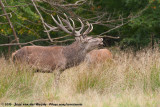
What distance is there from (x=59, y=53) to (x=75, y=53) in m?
0.45

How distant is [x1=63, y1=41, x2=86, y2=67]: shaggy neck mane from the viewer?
906cm

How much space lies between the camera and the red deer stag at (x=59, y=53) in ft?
28.5

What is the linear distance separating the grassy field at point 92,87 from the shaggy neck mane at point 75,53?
1.18 metres

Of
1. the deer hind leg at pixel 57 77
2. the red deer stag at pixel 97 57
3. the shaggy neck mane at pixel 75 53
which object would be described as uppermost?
the shaggy neck mane at pixel 75 53

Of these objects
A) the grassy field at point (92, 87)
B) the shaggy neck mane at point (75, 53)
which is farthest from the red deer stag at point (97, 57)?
the grassy field at point (92, 87)

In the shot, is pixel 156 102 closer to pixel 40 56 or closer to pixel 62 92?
pixel 62 92

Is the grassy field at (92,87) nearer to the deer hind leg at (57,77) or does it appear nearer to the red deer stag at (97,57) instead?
the deer hind leg at (57,77)

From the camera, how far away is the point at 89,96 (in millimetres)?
6336

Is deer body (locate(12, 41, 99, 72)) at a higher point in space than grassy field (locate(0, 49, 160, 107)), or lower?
higher

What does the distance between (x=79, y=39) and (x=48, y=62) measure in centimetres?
110

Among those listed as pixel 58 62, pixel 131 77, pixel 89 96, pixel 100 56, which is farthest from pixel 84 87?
pixel 100 56

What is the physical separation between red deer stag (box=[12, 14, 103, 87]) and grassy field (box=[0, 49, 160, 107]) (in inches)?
38.4

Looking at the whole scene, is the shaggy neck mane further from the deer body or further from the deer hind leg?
the deer hind leg

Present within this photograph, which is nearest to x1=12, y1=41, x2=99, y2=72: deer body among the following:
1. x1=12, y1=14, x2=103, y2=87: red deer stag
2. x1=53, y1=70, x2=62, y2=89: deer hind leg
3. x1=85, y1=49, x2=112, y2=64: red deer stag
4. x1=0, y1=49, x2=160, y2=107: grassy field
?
x1=12, y1=14, x2=103, y2=87: red deer stag
